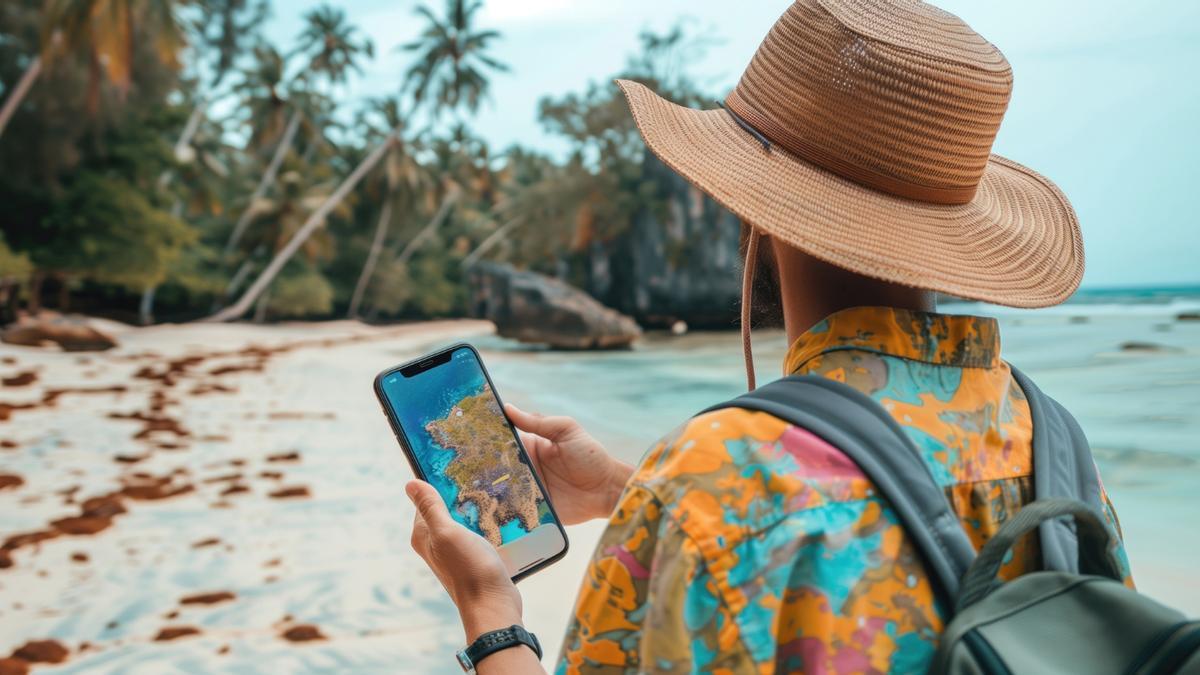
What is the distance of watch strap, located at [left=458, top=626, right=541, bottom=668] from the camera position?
99 centimetres

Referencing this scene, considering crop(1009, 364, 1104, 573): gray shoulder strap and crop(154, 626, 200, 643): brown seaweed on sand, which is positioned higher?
crop(1009, 364, 1104, 573): gray shoulder strap

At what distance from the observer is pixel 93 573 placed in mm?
3951

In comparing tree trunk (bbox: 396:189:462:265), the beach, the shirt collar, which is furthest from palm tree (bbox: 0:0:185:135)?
tree trunk (bbox: 396:189:462:265)

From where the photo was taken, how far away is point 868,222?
0.95 meters

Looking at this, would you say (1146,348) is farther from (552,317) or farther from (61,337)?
(61,337)

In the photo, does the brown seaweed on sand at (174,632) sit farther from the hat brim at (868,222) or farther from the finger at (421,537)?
the hat brim at (868,222)

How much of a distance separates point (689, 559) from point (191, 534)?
4615mm

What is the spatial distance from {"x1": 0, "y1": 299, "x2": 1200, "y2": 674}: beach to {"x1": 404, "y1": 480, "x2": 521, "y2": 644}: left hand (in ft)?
7.31

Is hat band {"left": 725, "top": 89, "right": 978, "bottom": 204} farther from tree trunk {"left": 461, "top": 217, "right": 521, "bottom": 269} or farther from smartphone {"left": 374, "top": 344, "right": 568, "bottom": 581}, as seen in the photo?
tree trunk {"left": 461, "top": 217, "right": 521, "bottom": 269}

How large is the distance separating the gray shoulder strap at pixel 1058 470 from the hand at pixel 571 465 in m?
0.70

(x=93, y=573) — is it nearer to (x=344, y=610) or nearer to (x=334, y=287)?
(x=344, y=610)

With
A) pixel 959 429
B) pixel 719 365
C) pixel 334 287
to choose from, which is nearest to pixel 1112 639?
pixel 959 429

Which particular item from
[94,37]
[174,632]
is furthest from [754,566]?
[94,37]

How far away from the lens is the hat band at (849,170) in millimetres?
977
